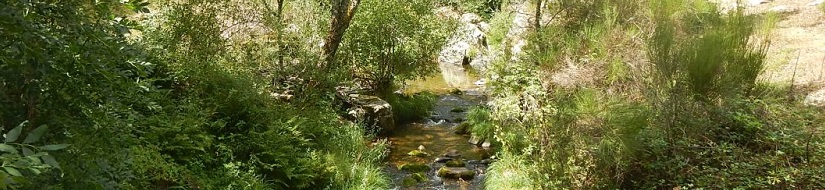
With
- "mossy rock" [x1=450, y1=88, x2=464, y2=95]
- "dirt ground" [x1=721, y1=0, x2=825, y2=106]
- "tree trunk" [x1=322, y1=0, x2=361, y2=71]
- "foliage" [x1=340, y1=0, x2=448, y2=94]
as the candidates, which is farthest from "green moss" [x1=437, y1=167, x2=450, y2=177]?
"mossy rock" [x1=450, y1=88, x2=464, y2=95]

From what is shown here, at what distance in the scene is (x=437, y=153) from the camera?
953 centimetres

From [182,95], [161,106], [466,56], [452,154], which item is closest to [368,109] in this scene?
[452,154]

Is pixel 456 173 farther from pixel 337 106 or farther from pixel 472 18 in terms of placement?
pixel 472 18

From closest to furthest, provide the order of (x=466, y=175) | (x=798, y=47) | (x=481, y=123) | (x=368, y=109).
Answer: (x=798, y=47) < (x=466, y=175) < (x=481, y=123) < (x=368, y=109)

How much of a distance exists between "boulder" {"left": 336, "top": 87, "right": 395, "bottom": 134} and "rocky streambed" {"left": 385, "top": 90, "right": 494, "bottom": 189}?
0.28m

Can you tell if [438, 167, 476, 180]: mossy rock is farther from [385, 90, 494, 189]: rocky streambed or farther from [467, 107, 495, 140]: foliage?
[467, 107, 495, 140]: foliage

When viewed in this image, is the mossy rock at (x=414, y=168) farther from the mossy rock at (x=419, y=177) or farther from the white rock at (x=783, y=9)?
the white rock at (x=783, y=9)

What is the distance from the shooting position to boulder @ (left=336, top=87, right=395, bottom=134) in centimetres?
989

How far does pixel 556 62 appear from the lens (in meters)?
7.06

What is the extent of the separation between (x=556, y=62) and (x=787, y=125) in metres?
2.64

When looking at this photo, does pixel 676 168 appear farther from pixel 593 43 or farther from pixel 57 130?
pixel 57 130

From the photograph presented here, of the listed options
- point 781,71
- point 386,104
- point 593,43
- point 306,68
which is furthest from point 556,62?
point 386,104

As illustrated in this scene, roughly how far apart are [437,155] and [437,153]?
0.49 ft

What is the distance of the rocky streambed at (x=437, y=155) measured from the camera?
26.5ft
